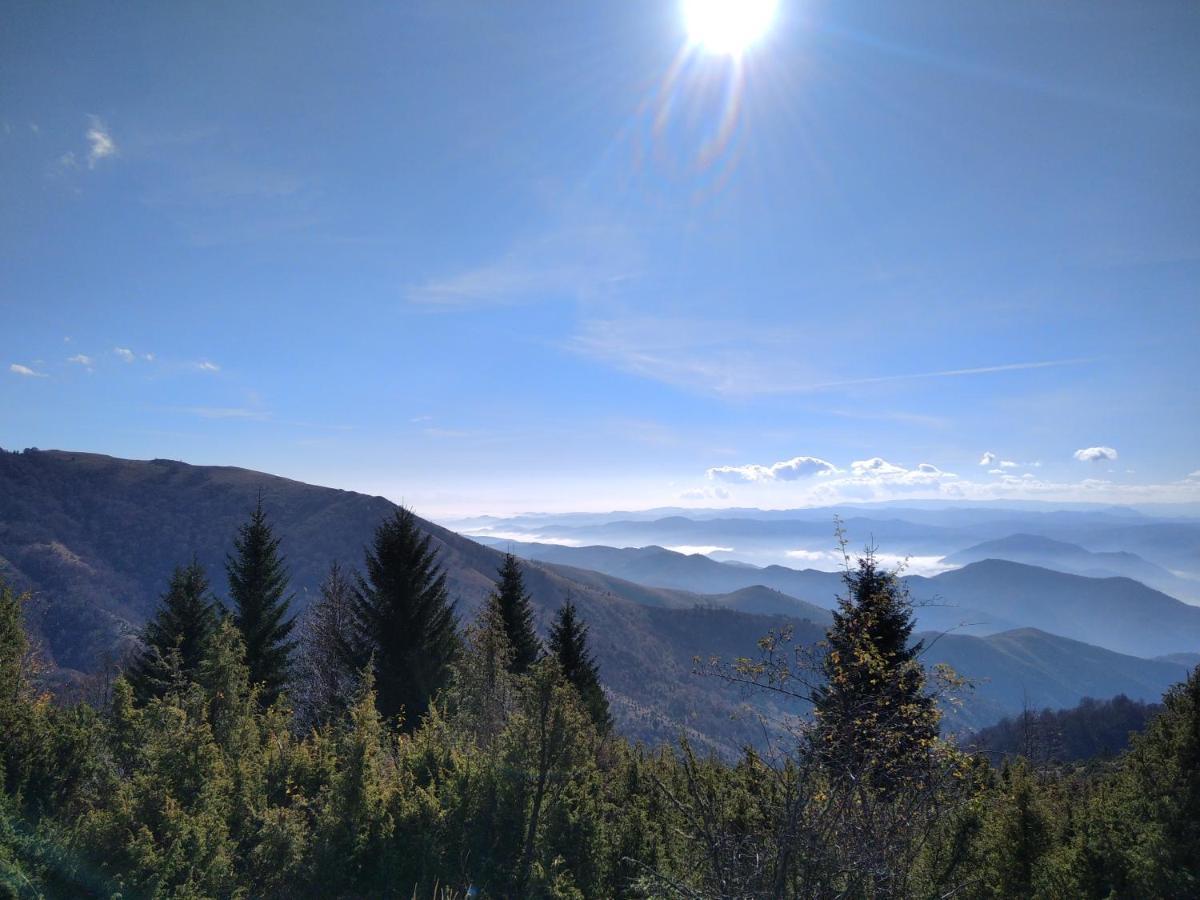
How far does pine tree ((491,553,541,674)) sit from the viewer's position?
2886 cm

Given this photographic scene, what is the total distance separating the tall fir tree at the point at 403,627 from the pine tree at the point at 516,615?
4.42 m

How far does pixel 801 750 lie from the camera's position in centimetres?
582

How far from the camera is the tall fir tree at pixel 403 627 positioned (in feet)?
76.6

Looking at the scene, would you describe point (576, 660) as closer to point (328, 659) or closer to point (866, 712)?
point (328, 659)

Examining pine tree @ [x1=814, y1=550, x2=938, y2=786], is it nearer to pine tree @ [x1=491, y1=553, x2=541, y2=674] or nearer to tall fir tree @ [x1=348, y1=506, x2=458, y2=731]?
tall fir tree @ [x1=348, y1=506, x2=458, y2=731]

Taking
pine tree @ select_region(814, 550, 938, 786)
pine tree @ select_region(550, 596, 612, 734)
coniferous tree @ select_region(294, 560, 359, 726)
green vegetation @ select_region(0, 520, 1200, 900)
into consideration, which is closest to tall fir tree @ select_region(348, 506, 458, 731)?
coniferous tree @ select_region(294, 560, 359, 726)

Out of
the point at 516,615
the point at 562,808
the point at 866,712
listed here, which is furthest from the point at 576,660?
the point at 866,712

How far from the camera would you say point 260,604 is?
2497 cm

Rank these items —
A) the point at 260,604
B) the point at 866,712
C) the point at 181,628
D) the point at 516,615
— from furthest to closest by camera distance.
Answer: the point at 516,615, the point at 260,604, the point at 181,628, the point at 866,712

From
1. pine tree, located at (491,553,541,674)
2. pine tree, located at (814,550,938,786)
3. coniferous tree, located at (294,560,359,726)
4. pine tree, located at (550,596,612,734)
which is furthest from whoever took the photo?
pine tree, located at (491,553,541,674)

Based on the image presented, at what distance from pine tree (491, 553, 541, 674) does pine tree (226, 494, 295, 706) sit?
30.7 ft

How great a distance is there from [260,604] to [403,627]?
6.56 m

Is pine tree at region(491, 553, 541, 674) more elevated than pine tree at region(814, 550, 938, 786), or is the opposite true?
pine tree at region(814, 550, 938, 786)

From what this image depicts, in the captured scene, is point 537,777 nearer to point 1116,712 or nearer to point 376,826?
point 376,826
